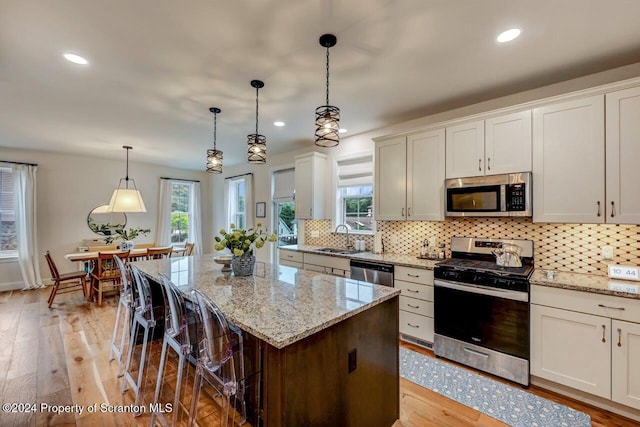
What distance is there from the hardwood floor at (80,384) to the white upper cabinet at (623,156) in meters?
1.51

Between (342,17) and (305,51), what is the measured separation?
→ 0.46 metres

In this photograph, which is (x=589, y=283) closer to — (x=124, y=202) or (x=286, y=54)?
(x=286, y=54)

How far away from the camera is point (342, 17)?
6.00ft

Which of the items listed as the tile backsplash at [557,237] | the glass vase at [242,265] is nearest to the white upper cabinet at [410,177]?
the tile backsplash at [557,237]

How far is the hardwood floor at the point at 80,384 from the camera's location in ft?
6.52

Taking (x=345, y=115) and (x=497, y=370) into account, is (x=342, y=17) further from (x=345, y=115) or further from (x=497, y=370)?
(x=497, y=370)

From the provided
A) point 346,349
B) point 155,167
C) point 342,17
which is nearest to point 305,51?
point 342,17

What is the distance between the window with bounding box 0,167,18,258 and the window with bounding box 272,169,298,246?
16.1 ft

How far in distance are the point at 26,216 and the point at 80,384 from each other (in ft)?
15.4

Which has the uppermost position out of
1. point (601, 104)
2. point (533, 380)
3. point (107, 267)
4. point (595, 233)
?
point (601, 104)

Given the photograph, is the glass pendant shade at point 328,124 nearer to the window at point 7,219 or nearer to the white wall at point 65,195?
the white wall at point 65,195

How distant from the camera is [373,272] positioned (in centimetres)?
333

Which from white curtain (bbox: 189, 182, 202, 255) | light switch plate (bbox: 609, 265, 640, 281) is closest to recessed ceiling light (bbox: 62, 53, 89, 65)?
light switch plate (bbox: 609, 265, 640, 281)

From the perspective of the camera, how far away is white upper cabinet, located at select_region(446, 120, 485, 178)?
9.31 feet
